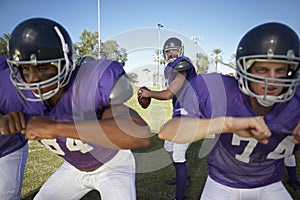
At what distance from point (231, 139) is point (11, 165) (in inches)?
62.2

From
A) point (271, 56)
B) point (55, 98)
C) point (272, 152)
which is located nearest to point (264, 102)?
point (271, 56)

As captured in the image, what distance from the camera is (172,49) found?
370 centimetres

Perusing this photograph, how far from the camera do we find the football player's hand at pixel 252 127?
132 centimetres

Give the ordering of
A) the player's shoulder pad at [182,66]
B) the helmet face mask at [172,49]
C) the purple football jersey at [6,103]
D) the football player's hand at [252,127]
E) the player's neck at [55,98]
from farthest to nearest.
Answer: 1. the helmet face mask at [172,49]
2. the player's shoulder pad at [182,66]
3. the purple football jersey at [6,103]
4. the player's neck at [55,98]
5. the football player's hand at [252,127]

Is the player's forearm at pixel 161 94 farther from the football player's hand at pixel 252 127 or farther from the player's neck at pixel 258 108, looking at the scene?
the football player's hand at pixel 252 127

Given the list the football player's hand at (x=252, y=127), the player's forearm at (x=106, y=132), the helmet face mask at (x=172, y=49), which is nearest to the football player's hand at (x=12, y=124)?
the player's forearm at (x=106, y=132)

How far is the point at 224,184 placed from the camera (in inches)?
73.3

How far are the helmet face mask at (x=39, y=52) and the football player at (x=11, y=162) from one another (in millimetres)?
344

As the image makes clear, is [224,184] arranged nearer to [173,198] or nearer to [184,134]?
[184,134]

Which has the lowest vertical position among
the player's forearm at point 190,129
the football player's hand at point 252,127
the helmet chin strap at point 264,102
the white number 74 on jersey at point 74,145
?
the white number 74 on jersey at point 74,145

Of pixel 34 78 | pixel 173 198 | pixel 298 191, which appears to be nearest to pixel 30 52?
pixel 34 78

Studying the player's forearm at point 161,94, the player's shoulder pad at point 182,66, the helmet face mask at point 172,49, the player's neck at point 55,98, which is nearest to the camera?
the player's neck at point 55,98

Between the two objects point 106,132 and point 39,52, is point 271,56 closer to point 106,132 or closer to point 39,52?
point 106,132

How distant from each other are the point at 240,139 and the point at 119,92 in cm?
77
